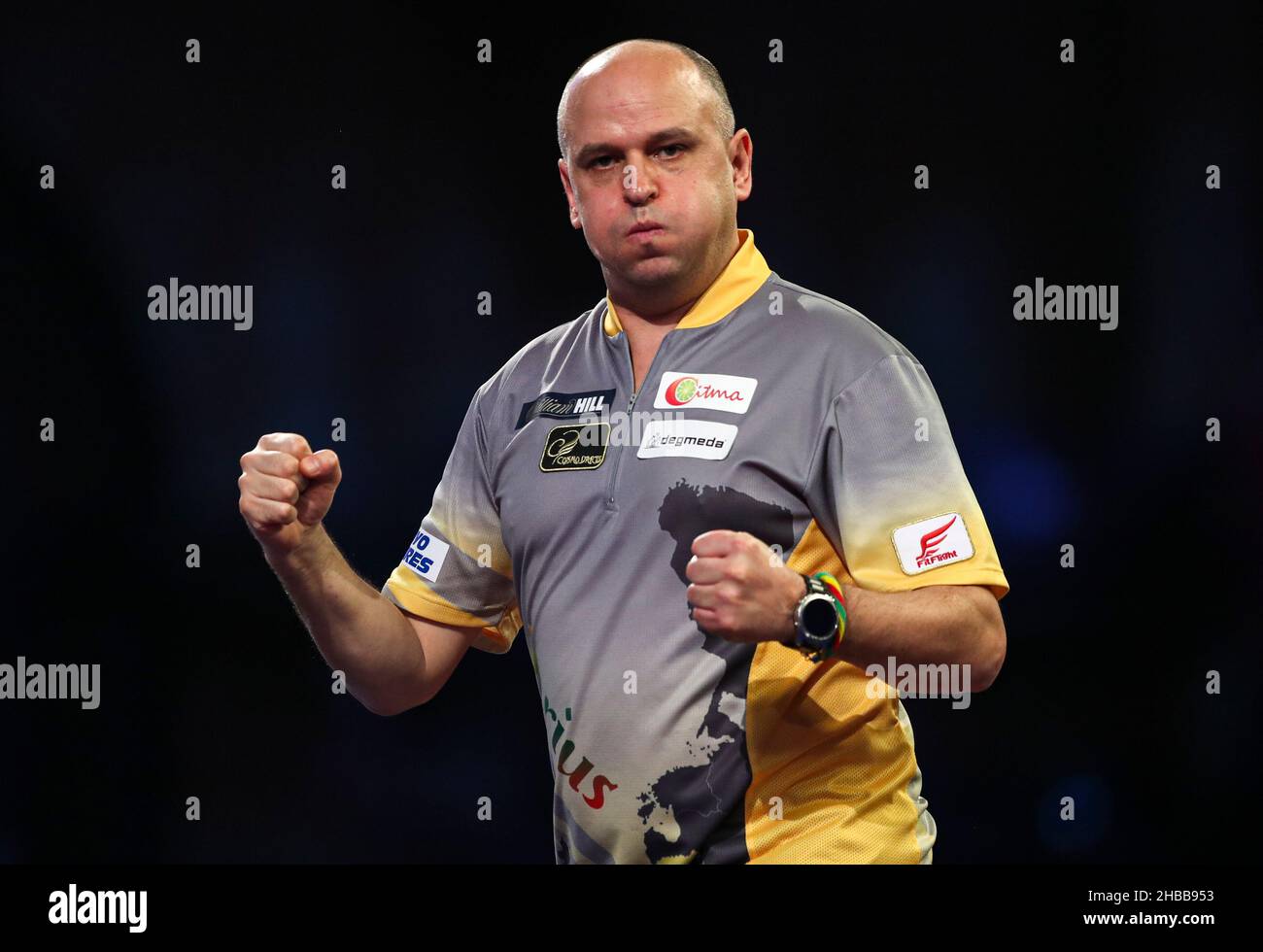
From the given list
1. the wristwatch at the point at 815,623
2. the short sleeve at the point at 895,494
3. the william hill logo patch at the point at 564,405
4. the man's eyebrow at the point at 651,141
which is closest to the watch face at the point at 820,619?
A: the wristwatch at the point at 815,623

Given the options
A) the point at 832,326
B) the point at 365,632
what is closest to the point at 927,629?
the point at 832,326

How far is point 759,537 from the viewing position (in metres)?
2.04

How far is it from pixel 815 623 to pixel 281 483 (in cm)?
80

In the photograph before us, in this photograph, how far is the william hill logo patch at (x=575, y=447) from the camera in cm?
217

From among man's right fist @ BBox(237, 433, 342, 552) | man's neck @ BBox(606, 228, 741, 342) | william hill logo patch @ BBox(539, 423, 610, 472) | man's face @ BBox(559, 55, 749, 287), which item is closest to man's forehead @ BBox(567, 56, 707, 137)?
man's face @ BBox(559, 55, 749, 287)

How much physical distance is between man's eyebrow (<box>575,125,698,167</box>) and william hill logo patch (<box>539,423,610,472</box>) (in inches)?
17.0

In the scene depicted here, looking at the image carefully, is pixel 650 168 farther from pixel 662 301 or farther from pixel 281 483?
pixel 281 483

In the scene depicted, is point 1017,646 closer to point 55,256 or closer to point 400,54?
point 400,54

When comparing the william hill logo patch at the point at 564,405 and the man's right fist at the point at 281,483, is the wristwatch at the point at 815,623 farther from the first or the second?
the man's right fist at the point at 281,483

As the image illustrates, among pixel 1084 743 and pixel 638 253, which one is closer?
pixel 638 253

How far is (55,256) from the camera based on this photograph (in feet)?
10.0

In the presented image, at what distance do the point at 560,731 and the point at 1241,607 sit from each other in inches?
60.4

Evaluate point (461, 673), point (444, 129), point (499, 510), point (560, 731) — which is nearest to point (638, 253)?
point (499, 510)

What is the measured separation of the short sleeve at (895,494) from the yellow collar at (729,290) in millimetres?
283
